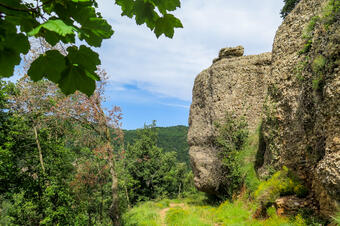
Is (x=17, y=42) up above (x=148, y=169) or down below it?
above

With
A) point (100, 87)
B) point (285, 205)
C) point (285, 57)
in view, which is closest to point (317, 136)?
point (285, 205)

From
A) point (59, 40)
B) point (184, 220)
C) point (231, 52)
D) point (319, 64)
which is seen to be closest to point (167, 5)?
point (59, 40)

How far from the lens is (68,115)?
25.4 feet

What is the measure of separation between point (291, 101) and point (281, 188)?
3.13m

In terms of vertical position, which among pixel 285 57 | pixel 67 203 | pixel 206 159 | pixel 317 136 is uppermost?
pixel 285 57

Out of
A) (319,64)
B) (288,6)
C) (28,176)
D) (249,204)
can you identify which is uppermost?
(288,6)

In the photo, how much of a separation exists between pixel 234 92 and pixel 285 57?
526 centimetres

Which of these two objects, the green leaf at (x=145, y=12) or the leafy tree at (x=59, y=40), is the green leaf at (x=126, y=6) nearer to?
the green leaf at (x=145, y=12)

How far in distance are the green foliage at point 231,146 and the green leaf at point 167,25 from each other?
441 inches

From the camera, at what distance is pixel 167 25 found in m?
1.17

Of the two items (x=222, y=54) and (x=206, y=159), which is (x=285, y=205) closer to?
(x=206, y=159)

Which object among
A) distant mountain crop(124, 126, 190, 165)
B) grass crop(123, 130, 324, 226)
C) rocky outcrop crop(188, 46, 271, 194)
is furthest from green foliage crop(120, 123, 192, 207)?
distant mountain crop(124, 126, 190, 165)

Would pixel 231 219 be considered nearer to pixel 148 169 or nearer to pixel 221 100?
pixel 221 100

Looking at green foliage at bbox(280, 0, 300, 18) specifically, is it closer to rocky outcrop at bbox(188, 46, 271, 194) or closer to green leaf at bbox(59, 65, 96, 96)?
rocky outcrop at bbox(188, 46, 271, 194)
